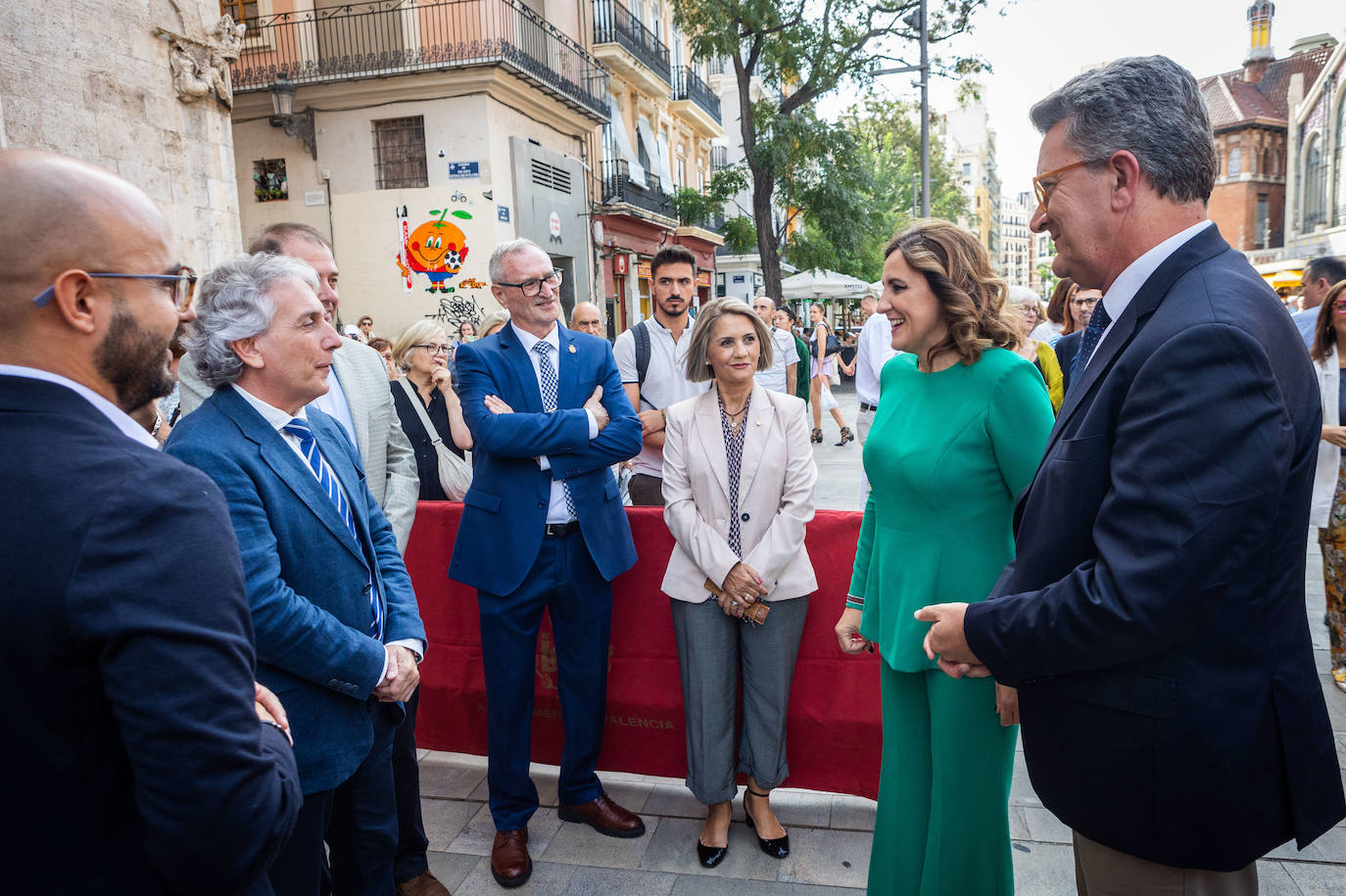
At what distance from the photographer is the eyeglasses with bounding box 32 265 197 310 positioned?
1.17 m

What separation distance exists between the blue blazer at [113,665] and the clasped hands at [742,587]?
204 cm

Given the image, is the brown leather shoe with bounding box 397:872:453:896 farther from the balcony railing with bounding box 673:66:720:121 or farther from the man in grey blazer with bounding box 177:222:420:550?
the balcony railing with bounding box 673:66:720:121

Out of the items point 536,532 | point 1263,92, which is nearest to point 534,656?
point 536,532

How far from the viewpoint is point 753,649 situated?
3.27m

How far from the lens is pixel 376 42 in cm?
1733

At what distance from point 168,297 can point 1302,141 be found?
6485 cm

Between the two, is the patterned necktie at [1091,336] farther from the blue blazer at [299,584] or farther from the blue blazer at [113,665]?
the blue blazer at [299,584]

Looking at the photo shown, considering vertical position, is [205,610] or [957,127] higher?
[957,127]

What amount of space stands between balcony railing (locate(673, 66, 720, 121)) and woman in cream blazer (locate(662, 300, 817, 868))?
2598 cm

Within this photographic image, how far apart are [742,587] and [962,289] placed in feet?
4.29

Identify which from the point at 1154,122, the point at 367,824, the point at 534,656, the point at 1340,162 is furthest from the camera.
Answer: the point at 1340,162

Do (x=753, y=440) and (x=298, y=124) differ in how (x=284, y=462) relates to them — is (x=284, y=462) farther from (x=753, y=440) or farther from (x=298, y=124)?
(x=298, y=124)

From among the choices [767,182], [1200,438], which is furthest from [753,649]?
[767,182]

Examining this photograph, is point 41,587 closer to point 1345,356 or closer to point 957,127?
point 1345,356
